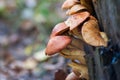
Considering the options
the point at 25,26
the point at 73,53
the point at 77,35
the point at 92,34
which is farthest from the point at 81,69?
the point at 25,26

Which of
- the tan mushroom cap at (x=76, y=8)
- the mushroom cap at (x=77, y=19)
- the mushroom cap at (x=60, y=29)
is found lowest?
the mushroom cap at (x=60, y=29)

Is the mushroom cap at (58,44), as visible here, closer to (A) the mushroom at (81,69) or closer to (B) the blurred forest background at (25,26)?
(A) the mushroom at (81,69)

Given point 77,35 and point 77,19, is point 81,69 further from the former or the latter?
point 77,19

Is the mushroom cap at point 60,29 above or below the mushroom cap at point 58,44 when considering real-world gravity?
above

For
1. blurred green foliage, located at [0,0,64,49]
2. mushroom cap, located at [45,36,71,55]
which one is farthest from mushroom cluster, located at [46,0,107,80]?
blurred green foliage, located at [0,0,64,49]

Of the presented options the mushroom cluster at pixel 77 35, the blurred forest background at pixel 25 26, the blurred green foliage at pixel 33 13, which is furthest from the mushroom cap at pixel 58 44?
the blurred green foliage at pixel 33 13

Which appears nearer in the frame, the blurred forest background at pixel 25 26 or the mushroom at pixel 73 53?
the mushroom at pixel 73 53

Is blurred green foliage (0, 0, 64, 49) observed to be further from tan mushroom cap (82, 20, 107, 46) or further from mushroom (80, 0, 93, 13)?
tan mushroom cap (82, 20, 107, 46)

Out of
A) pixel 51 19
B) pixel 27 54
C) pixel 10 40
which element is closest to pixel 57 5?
pixel 51 19
